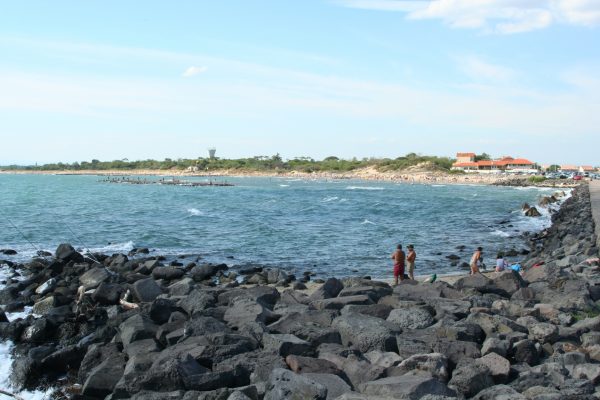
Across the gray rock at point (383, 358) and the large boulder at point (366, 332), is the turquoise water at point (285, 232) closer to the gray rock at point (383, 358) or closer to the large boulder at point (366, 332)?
the large boulder at point (366, 332)

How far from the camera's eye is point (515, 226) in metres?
38.7

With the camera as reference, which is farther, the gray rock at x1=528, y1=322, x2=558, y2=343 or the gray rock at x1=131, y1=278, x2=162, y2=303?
the gray rock at x1=131, y1=278, x2=162, y2=303

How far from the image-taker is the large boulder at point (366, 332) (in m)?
9.23

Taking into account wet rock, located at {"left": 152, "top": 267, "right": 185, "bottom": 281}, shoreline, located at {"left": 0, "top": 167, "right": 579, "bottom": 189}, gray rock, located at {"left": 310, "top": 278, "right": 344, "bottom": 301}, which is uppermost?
shoreline, located at {"left": 0, "top": 167, "right": 579, "bottom": 189}

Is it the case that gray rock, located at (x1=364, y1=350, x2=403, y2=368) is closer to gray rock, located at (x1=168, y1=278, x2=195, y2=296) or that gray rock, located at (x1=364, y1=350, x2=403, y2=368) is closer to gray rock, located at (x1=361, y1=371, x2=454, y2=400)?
gray rock, located at (x1=361, y1=371, x2=454, y2=400)

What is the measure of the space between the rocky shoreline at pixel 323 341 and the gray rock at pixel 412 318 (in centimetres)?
3

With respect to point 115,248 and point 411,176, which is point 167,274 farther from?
point 411,176

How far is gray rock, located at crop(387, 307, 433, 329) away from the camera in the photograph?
1034 centimetres

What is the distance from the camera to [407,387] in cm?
699

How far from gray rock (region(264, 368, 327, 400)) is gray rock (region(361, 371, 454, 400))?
667 mm

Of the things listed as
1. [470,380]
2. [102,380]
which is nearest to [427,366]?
[470,380]

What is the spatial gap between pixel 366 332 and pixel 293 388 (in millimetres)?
2770

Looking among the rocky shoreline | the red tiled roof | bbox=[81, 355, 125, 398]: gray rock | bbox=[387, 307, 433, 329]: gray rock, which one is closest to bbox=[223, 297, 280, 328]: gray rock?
the rocky shoreline

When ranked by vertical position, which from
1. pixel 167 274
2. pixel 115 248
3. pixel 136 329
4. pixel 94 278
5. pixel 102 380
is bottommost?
pixel 115 248
